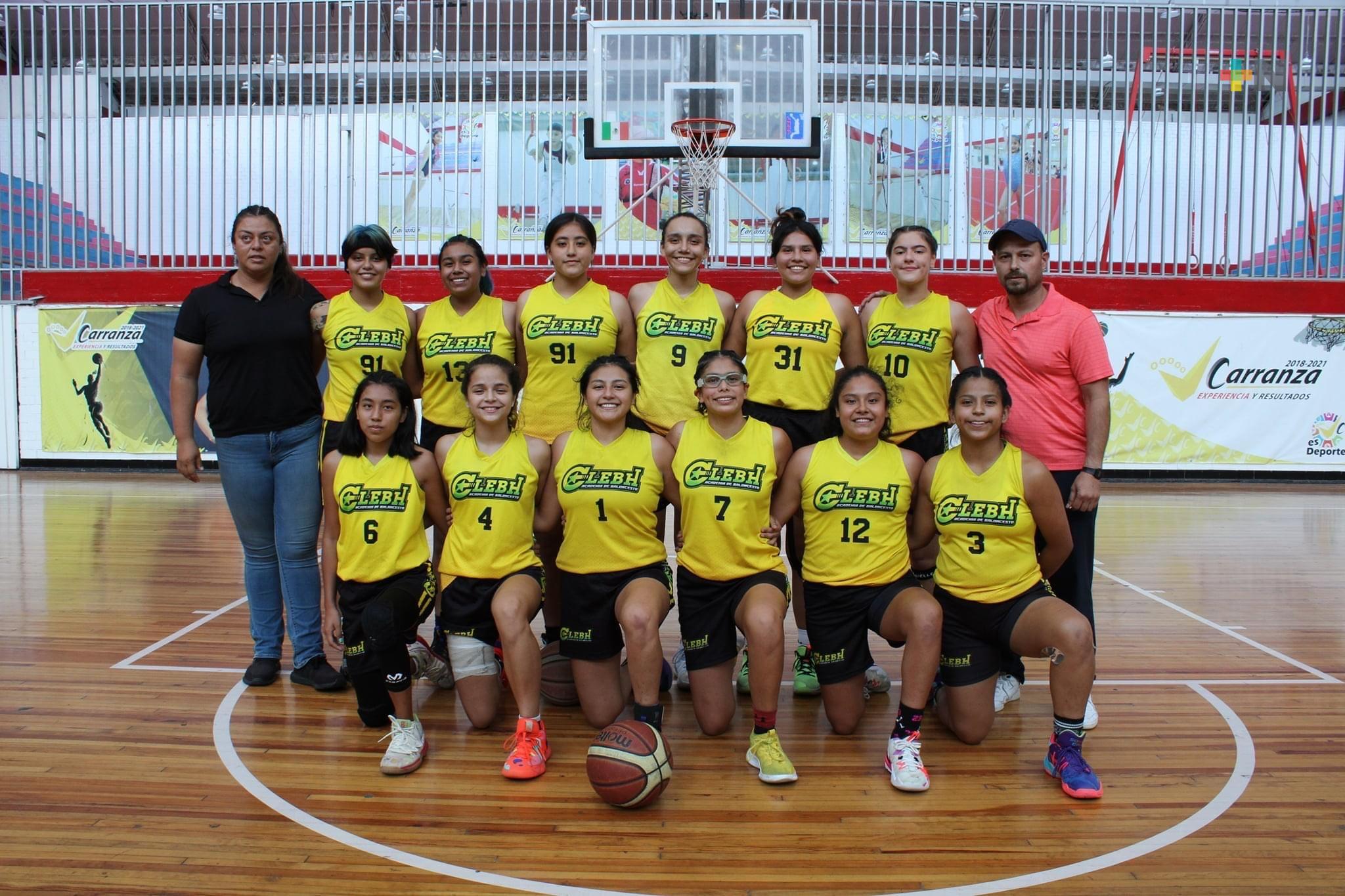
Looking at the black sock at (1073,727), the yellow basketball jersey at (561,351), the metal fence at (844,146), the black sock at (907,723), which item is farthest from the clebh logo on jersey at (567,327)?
the metal fence at (844,146)

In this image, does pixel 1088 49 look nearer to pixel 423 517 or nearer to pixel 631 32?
pixel 631 32

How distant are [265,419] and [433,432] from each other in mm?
626

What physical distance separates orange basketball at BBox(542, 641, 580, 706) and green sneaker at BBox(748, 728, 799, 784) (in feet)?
2.75

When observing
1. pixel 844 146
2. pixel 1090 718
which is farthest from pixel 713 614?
pixel 844 146

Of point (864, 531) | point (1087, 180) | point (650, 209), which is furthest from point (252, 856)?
point (1087, 180)

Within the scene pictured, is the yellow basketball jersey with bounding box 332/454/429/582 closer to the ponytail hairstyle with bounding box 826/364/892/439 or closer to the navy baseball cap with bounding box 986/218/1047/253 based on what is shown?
the ponytail hairstyle with bounding box 826/364/892/439

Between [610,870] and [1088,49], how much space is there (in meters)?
9.93

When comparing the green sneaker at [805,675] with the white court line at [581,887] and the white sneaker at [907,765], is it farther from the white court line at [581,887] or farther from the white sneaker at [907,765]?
the white court line at [581,887]

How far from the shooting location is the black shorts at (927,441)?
387 cm

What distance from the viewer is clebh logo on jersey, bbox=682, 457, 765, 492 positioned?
3.41 meters

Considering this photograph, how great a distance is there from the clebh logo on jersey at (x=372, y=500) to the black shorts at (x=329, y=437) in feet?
0.96

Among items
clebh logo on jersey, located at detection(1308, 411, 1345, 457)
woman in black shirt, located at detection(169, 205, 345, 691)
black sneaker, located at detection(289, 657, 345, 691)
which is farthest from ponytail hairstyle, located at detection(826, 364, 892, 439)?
clebh logo on jersey, located at detection(1308, 411, 1345, 457)

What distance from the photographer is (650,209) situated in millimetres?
10523

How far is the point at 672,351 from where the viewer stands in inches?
155
